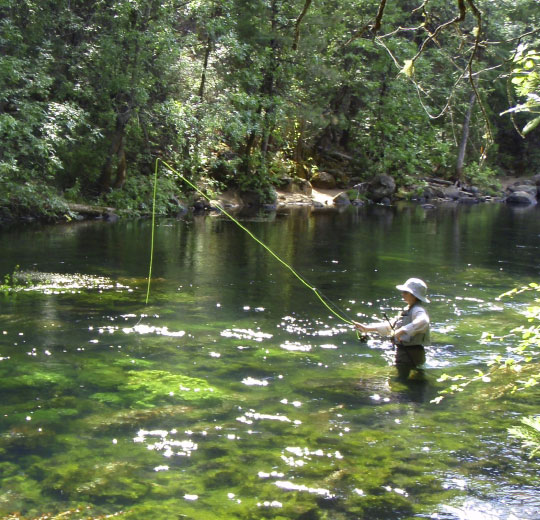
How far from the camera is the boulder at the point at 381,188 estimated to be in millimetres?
36719

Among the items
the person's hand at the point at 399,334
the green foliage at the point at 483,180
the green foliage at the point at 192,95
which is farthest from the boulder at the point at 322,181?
the person's hand at the point at 399,334

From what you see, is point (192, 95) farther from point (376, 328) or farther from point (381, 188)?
point (376, 328)

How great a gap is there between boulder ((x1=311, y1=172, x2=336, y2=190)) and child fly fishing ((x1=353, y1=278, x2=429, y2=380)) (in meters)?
29.9

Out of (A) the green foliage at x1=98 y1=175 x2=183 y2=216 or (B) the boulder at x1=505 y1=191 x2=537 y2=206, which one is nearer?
(A) the green foliage at x1=98 y1=175 x2=183 y2=216

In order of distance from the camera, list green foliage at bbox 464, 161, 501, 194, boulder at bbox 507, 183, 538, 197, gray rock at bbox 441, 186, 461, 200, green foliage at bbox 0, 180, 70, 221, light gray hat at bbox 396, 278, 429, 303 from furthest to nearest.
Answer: green foliage at bbox 464, 161, 501, 194
boulder at bbox 507, 183, 538, 197
gray rock at bbox 441, 186, 461, 200
green foliage at bbox 0, 180, 70, 221
light gray hat at bbox 396, 278, 429, 303

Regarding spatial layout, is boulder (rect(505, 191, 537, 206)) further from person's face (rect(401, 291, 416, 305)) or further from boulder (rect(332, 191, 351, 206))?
person's face (rect(401, 291, 416, 305))

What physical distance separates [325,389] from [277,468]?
2.14 metres

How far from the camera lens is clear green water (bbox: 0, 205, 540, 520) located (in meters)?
5.36

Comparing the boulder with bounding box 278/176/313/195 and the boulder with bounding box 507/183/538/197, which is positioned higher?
the boulder with bounding box 507/183/538/197

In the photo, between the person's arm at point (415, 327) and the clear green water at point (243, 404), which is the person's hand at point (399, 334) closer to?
the person's arm at point (415, 327)

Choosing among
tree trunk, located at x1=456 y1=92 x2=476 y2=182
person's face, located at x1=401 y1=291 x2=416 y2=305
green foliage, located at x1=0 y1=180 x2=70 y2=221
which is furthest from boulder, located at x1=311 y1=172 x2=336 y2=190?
person's face, located at x1=401 y1=291 x2=416 y2=305

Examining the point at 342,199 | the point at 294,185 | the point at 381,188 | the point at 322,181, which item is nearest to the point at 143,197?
the point at 294,185

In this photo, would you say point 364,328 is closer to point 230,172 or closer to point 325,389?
point 325,389

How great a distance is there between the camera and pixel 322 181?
38.1 m
